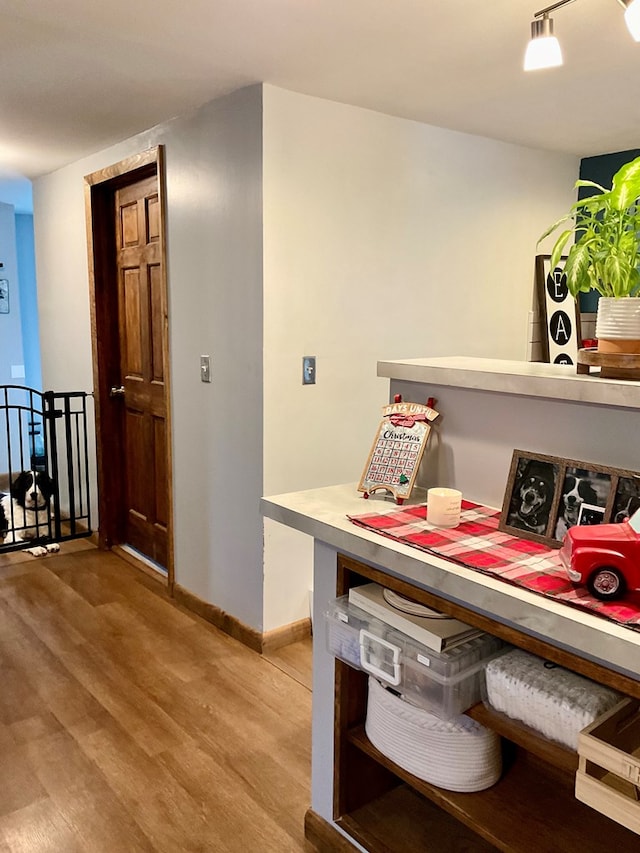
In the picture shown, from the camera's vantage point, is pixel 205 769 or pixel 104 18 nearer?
pixel 104 18

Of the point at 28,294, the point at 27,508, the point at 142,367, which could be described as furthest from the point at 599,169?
the point at 28,294

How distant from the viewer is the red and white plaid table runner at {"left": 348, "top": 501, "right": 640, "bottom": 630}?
1130 millimetres

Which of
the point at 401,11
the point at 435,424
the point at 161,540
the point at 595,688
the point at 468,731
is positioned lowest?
the point at 161,540

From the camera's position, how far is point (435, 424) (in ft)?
5.91

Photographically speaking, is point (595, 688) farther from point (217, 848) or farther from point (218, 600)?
point (218, 600)

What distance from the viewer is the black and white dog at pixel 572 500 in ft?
4.62

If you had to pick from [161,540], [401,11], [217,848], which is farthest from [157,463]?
[401,11]

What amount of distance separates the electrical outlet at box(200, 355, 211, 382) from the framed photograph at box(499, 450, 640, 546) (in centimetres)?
176

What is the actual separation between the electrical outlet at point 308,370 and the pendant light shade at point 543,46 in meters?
1.41

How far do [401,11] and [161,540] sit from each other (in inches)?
108

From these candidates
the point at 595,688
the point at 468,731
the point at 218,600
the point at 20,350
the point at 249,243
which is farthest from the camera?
the point at 20,350

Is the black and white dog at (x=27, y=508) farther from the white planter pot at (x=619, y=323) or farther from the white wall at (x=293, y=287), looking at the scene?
the white planter pot at (x=619, y=323)

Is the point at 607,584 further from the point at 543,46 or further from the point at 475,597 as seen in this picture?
the point at 543,46

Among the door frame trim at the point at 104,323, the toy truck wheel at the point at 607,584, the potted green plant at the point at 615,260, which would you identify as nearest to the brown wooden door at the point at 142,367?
the door frame trim at the point at 104,323
